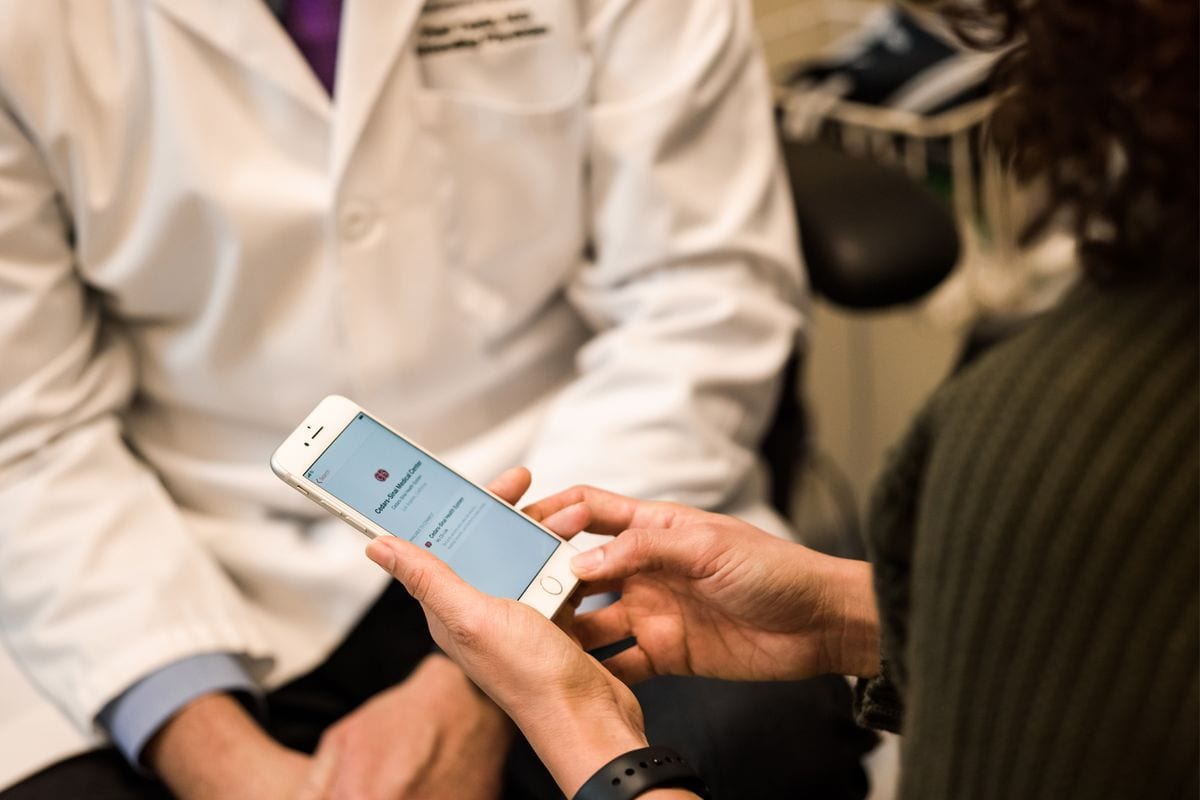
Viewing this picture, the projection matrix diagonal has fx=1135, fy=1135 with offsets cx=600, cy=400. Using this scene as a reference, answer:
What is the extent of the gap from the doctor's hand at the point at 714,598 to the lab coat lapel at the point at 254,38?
297 mm

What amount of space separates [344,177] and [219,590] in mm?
282

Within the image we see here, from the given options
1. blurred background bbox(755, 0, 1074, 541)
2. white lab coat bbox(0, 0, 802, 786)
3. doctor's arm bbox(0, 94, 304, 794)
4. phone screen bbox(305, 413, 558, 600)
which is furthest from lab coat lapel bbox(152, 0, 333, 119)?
blurred background bbox(755, 0, 1074, 541)

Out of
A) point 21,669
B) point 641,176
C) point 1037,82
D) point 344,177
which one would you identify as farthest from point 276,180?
point 1037,82

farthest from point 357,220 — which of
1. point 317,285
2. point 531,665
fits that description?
point 531,665

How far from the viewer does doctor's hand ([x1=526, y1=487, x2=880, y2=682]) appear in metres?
0.60

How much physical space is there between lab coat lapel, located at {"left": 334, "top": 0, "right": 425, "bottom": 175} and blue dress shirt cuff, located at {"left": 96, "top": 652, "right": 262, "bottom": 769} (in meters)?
0.32

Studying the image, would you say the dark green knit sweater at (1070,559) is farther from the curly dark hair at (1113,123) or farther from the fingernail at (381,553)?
the fingernail at (381,553)

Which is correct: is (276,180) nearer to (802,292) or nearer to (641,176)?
(641,176)

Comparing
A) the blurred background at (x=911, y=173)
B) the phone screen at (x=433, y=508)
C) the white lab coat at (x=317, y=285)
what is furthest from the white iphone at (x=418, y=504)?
the blurred background at (x=911, y=173)

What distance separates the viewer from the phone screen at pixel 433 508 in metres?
0.58

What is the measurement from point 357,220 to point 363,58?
0.10m

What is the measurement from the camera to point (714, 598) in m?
0.62

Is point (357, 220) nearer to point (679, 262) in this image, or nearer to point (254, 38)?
point (254, 38)

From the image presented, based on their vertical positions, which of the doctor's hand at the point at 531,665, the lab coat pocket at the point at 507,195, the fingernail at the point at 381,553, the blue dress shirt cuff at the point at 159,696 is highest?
the lab coat pocket at the point at 507,195
